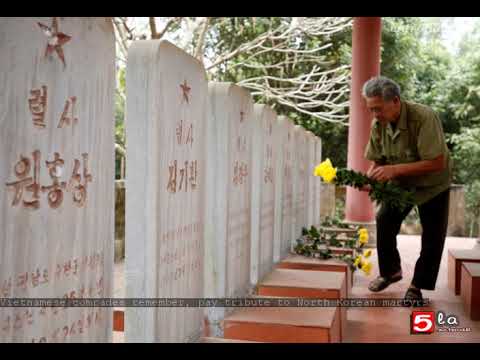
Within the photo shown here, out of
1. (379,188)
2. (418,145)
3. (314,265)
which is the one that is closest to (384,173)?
(379,188)

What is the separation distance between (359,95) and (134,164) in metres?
5.13

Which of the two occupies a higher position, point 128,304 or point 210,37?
point 210,37

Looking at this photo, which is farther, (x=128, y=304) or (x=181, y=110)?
(x=181, y=110)

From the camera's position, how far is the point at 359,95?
617cm

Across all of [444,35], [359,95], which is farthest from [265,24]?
[444,35]

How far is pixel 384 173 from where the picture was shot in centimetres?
296

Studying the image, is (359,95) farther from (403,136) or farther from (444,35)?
(444,35)

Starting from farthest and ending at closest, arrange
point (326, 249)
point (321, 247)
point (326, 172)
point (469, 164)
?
point (469, 164), point (321, 247), point (326, 249), point (326, 172)

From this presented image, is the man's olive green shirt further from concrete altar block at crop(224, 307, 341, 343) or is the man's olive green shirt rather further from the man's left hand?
concrete altar block at crop(224, 307, 341, 343)

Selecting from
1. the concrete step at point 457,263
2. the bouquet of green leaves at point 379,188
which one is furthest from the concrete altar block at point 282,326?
the concrete step at point 457,263

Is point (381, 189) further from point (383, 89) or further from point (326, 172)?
point (383, 89)

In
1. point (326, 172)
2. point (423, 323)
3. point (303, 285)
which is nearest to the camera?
point (303, 285)

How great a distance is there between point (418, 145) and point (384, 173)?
245 millimetres

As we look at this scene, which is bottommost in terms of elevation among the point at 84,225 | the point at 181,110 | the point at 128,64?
the point at 84,225
